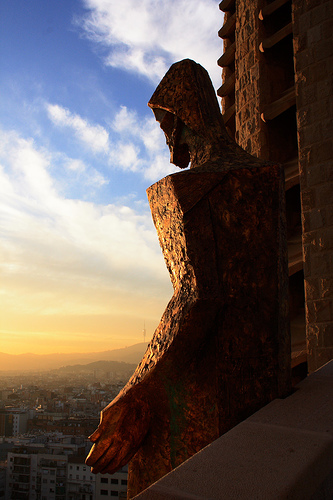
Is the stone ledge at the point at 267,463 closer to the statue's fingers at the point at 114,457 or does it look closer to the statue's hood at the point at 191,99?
the statue's fingers at the point at 114,457

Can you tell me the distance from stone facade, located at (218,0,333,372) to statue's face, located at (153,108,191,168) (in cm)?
307

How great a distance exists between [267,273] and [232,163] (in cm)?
46

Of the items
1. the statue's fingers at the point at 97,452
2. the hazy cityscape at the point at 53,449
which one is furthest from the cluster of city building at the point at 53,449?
the statue's fingers at the point at 97,452

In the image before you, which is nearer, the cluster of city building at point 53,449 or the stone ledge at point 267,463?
the stone ledge at point 267,463

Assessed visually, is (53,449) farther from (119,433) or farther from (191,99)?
(191,99)

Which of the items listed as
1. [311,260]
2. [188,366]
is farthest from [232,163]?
[311,260]

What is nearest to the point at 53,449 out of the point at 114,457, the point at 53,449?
the point at 53,449

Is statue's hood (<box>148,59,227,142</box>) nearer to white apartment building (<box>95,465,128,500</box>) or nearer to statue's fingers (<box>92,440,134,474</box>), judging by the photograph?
statue's fingers (<box>92,440,134,474</box>)

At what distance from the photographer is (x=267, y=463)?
128cm

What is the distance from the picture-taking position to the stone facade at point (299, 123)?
16.1ft

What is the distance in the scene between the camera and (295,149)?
668 cm

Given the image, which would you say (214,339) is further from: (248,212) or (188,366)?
(248,212)

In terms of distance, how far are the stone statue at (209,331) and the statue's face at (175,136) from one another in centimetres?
36

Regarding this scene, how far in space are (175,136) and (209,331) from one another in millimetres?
944
